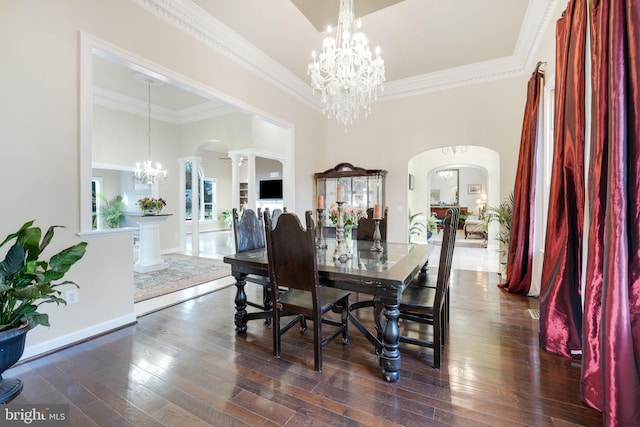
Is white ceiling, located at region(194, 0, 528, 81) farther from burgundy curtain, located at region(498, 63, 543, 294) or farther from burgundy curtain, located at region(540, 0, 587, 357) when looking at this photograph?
burgundy curtain, located at region(540, 0, 587, 357)

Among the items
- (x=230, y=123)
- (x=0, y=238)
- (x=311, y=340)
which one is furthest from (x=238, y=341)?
(x=230, y=123)

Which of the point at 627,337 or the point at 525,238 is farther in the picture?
the point at 525,238

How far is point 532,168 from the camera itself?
11.2ft

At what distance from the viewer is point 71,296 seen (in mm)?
2348

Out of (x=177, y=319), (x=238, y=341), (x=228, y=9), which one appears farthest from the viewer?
(x=228, y=9)

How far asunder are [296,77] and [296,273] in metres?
3.96

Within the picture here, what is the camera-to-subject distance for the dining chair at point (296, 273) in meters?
1.91

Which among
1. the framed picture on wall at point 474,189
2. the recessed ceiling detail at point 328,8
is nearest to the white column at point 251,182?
the recessed ceiling detail at point 328,8

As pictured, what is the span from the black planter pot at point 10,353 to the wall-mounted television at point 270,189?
364 inches

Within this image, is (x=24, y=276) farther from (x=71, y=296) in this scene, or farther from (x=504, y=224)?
(x=504, y=224)

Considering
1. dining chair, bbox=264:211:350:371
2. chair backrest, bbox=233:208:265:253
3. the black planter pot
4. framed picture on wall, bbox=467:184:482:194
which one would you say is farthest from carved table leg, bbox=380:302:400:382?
framed picture on wall, bbox=467:184:482:194

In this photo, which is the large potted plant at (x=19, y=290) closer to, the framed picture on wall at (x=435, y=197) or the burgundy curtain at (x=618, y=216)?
the burgundy curtain at (x=618, y=216)

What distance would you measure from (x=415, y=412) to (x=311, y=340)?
1.06 meters

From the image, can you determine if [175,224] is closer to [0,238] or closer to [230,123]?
[230,123]
